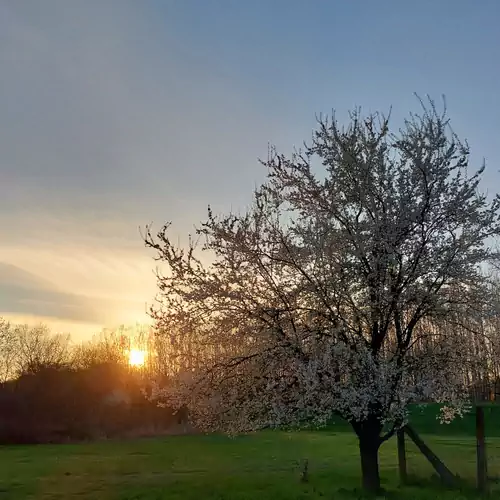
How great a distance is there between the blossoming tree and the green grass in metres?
1.62

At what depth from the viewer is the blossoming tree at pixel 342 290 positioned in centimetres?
1259

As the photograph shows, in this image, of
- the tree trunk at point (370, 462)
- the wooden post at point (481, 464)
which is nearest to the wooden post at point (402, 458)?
the tree trunk at point (370, 462)

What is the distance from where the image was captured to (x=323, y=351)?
40.4 ft

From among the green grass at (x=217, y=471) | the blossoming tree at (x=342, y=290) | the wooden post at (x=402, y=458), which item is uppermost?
the blossoming tree at (x=342, y=290)

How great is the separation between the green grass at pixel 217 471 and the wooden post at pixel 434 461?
0.31 meters

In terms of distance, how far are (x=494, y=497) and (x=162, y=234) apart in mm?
9397

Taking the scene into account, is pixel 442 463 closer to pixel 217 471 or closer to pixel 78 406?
pixel 217 471

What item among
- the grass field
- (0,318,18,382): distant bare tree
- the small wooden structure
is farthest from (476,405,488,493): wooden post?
(0,318,18,382): distant bare tree

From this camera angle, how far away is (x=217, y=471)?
1988 cm

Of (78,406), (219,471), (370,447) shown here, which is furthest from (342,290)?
(78,406)

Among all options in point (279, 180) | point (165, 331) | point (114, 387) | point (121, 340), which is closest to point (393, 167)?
point (279, 180)

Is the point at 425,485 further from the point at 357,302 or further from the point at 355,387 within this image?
the point at 357,302

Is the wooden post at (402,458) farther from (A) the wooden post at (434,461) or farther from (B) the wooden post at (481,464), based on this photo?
(B) the wooden post at (481,464)

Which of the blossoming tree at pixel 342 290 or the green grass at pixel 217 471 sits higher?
the blossoming tree at pixel 342 290
